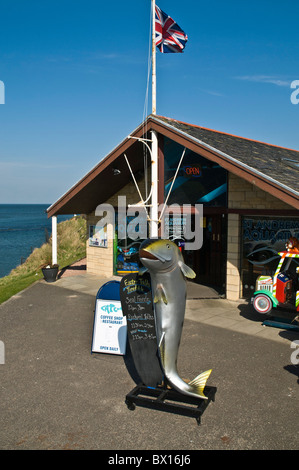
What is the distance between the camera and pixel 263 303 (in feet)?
31.0

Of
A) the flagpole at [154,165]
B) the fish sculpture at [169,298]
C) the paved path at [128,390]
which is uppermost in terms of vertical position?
the flagpole at [154,165]

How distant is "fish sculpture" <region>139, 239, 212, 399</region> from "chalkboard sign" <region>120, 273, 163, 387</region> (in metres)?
0.42

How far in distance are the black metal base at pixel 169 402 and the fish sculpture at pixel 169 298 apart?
20cm

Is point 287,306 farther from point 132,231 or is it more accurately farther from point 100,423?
point 132,231

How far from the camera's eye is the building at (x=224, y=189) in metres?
9.95

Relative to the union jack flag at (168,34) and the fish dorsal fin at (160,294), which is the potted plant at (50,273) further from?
the fish dorsal fin at (160,294)

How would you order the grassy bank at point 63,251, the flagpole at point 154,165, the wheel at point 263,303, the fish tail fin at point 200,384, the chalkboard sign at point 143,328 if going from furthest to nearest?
the grassy bank at point 63,251 < the flagpole at point 154,165 < the wheel at point 263,303 < the chalkboard sign at point 143,328 < the fish tail fin at point 200,384

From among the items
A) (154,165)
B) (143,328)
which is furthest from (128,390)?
(154,165)

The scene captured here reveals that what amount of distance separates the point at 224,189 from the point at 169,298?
695 centimetres

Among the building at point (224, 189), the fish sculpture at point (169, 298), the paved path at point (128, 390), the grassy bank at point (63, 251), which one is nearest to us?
the paved path at point (128, 390)

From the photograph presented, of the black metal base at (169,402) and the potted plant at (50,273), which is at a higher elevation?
the potted plant at (50,273)

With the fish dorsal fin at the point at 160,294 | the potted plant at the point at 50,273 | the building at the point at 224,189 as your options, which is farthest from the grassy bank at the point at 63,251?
the fish dorsal fin at the point at 160,294

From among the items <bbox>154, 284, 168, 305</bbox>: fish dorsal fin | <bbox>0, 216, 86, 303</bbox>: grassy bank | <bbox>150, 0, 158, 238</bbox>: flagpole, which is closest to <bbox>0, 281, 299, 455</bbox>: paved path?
<bbox>154, 284, 168, 305</bbox>: fish dorsal fin
